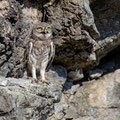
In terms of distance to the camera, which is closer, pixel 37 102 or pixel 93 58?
pixel 37 102

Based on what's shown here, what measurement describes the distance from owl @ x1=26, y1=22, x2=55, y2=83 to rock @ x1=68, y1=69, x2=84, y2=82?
58.0 inches

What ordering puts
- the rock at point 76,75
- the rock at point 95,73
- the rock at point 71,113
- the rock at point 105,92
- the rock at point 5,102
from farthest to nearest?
the rock at point 95,73
the rock at point 76,75
the rock at point 105,92
the rock at point 71,113
the rock at point 5,102

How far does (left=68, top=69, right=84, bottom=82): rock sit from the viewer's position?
6.57 metres

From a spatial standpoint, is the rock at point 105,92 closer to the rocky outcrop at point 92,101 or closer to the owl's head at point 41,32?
the rocky outcrop at point 92,101

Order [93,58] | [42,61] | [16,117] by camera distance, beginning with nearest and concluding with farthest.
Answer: [16,117] < [42,61] < [93,58]

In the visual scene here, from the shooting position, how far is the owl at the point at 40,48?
501 centimetres

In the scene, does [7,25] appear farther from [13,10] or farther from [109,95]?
[109,95]

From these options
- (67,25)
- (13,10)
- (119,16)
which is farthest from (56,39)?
(119,16)

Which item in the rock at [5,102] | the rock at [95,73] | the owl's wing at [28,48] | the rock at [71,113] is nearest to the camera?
the rock at [5,102]

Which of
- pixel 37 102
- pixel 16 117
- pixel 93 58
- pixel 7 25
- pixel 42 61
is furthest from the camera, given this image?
pixel 93 58

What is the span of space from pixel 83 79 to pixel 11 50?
277cm

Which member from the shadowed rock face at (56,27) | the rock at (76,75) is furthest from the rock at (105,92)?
the shadowed rock face at (56,27)

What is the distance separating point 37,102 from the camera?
153 inches

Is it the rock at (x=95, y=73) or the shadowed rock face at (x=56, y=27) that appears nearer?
the shadowed rock face at (x=56, y=27)
